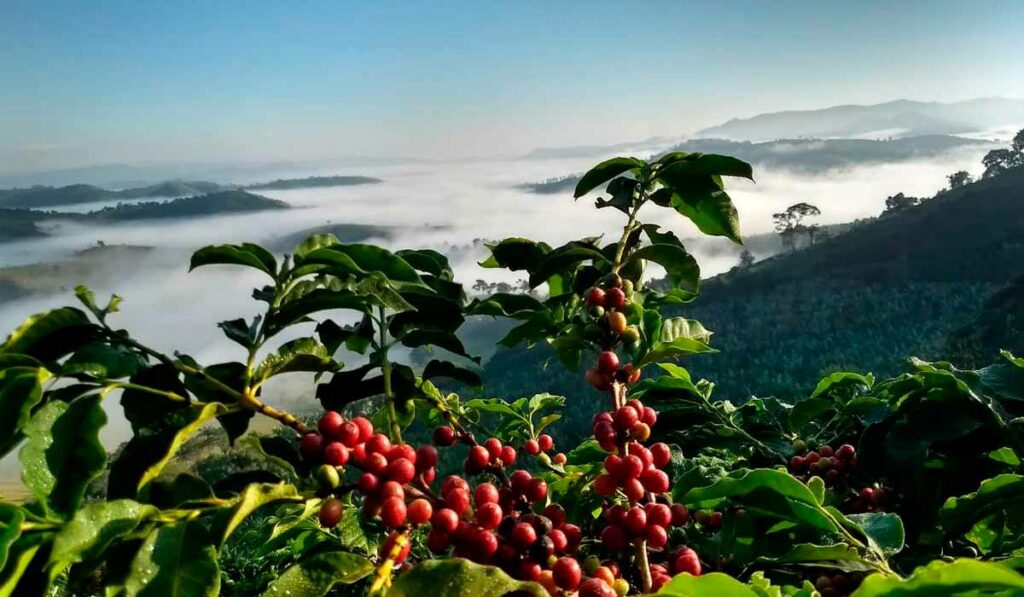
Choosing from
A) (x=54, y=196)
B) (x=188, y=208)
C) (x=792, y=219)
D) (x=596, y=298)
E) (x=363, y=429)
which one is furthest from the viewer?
(x=54, y=196)

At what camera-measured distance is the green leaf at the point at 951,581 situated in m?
0.59

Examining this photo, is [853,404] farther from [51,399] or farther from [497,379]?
[497,379]

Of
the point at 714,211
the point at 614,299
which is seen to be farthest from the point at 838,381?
the point at 614,299

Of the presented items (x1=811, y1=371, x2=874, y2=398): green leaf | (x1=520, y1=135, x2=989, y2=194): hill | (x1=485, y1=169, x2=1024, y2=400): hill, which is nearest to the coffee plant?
(x1=811, y1=371, x2=874, y2=398): green leaf

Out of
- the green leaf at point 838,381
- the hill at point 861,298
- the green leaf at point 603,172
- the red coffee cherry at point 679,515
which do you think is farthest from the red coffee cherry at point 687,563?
the hill at point 861,298

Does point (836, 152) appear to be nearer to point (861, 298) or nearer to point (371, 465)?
point (861, 298)

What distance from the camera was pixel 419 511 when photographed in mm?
963

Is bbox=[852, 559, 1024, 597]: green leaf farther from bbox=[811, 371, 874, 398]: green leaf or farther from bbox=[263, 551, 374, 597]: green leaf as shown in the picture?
bbox=[811, 371, 874, 398]: green leaf

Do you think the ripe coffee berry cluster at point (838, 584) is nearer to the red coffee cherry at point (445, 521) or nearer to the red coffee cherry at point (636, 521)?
the red coffee cherry at point (636, 521)

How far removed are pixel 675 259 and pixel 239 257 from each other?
0.88 meters

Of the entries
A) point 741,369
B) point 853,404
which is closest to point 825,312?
point 741,369

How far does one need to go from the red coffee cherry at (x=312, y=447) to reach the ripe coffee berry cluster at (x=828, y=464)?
122 cm

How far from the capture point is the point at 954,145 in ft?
524

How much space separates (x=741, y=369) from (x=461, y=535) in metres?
44.6
